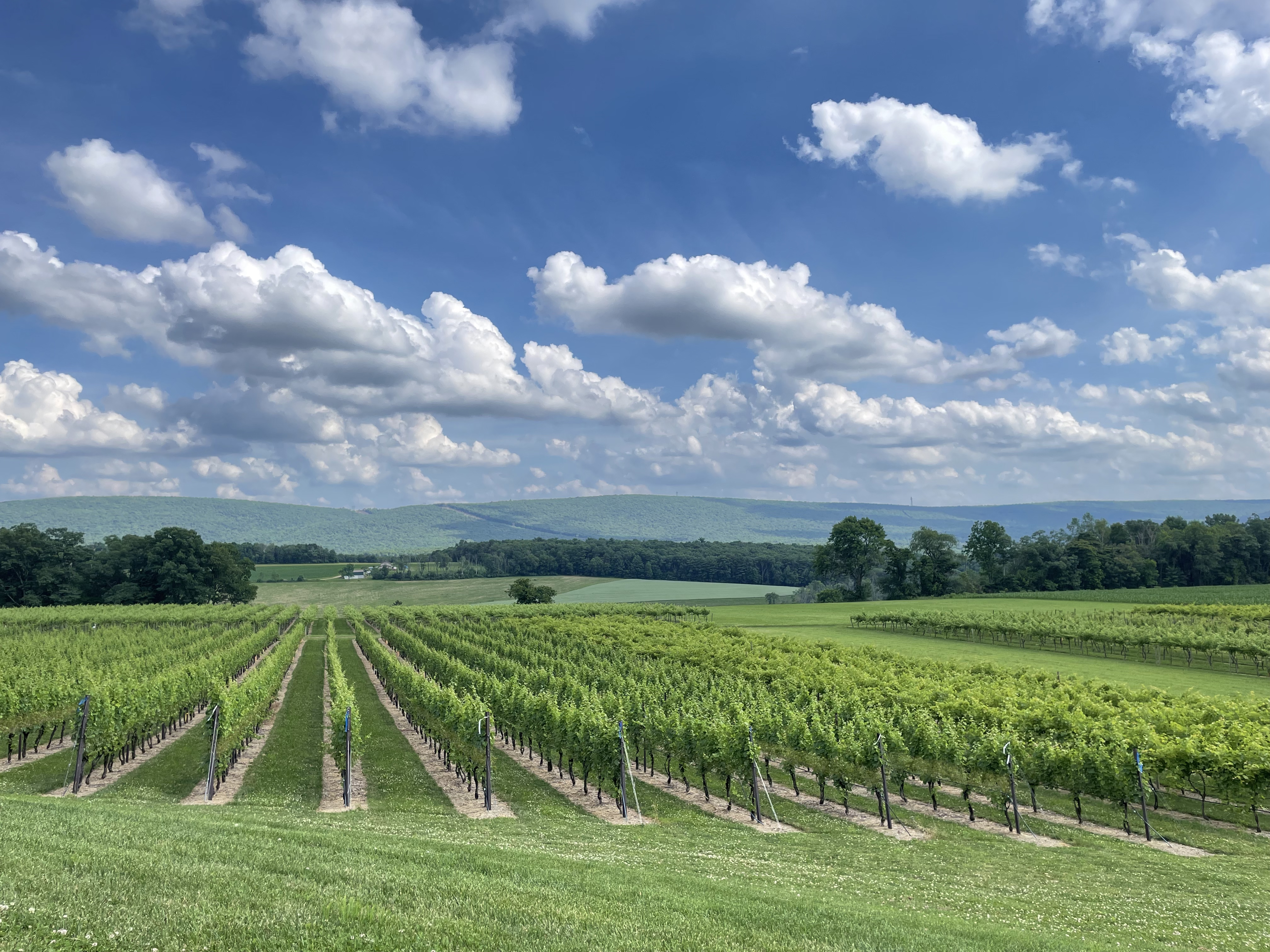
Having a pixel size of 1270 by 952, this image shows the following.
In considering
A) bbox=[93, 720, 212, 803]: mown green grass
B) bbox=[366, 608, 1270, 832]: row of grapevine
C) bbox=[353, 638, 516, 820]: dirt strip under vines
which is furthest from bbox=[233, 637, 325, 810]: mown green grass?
bbox=[366, 608, 1270, 832]: row of grapevine

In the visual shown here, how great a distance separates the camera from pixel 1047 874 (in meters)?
15.6

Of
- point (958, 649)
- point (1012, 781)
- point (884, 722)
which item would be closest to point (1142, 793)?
point (1012, 781)

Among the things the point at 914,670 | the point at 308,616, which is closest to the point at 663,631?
the point at 914,670

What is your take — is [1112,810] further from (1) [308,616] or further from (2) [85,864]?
(1) [308,616]

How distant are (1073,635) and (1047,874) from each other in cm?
5956

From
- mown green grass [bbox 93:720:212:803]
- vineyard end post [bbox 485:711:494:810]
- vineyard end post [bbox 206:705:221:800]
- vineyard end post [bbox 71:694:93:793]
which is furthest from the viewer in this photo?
vineyard end post [bbox 71:694:93:793]

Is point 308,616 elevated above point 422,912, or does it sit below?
below

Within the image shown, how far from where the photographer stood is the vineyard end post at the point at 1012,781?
21.7 m

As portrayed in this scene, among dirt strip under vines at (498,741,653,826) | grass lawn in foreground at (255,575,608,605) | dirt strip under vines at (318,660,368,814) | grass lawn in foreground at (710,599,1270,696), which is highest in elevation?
dirt strip under vines at (318,660,368,814)

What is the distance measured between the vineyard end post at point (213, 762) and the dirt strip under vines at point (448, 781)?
776 centimetres

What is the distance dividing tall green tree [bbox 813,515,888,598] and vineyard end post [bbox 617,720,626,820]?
357ft

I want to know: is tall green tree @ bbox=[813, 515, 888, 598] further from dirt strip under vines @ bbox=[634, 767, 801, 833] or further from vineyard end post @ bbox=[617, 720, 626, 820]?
vineyard end post @ bbox=[617, 720, 626, 820]

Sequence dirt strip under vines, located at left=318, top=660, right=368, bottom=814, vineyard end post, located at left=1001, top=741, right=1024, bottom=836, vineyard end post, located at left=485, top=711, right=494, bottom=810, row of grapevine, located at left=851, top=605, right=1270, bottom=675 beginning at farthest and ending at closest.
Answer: row of grapevine, located at left=851, top=605, right=1270, bottom=675, vineyard end post, located at left=485, top=711, right=494, bottom=810, dirt strip under vines, located at left=318, top=660, right=368, bottom=814, vineyard end post, located at left=1001, top=741, right=1024, bottom=836

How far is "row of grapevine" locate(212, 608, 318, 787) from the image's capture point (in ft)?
88.2
